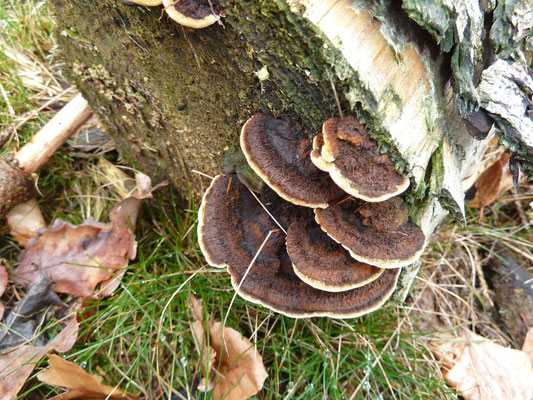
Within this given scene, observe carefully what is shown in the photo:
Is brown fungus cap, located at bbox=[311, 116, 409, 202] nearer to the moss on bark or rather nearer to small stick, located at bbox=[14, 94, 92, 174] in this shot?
the moss on bark

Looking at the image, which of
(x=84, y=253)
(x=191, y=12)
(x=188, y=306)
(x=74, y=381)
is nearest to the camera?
(x=191, y=12)

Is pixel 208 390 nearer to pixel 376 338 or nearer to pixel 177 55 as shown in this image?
pixel 376 338

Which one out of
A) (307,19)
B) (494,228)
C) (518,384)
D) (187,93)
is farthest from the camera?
(494,228)

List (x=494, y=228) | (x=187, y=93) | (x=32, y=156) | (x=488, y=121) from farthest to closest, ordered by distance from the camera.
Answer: (x=494, y=228) → (x=32, y=156) → (x=187, y=93) → (x=488, y=121)

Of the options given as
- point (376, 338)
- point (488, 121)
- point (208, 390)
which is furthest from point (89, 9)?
point (376, 338)

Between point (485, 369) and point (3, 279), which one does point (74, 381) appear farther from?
point (485, 369)

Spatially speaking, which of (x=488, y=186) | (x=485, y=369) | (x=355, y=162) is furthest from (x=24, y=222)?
(x=488, y=186)

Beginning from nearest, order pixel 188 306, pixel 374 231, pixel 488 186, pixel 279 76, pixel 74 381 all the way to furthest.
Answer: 1. pixel 279 76
2. pixel 374 231
3. pixel 74 381
4. pixel 188 306
5. pixel 488 186
